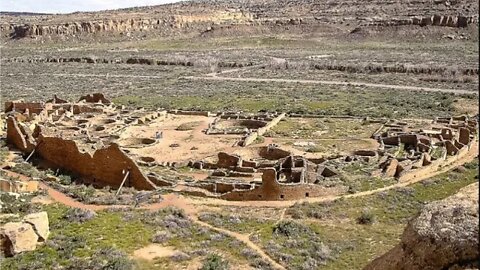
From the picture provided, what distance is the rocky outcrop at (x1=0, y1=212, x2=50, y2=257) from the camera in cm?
1977

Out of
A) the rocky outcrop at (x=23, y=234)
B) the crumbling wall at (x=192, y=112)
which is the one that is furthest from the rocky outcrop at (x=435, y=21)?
the rocky outcrop at (x=23, y=234)

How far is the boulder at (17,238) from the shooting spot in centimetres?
1975

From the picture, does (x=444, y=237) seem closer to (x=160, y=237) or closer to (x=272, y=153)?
(x=160, y=237)

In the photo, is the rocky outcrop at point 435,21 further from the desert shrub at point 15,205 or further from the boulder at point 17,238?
the boulder at point 17,238

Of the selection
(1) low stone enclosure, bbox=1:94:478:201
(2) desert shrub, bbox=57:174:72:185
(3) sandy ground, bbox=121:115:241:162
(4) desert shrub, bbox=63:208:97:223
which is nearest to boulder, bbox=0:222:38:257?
(4) desert shrub, bbox=63:208:97:223

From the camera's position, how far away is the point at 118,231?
2225cm

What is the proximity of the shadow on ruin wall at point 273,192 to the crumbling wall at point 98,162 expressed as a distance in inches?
176

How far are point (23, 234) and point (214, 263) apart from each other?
22.2 feet

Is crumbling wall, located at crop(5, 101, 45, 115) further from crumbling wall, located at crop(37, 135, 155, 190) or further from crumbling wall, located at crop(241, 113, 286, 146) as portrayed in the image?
crumbling wall, located at crop(241, 113, 286, 146)

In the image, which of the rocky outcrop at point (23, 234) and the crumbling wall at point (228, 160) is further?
the crumbling wall at point (228, 160)

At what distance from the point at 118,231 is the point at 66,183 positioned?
8.34 m

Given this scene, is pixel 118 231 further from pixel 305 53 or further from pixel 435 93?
pixel 305 53

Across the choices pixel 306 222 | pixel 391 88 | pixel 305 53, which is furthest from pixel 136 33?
pixel 306 222

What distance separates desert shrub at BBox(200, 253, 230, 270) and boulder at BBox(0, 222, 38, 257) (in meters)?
6.13
